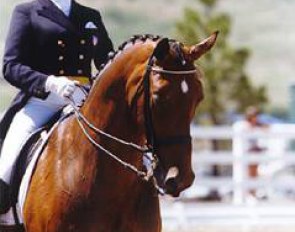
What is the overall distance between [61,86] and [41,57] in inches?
15.6

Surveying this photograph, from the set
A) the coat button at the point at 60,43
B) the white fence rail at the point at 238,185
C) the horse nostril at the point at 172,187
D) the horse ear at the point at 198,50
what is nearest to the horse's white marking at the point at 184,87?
the horse ear at the point at 198,50

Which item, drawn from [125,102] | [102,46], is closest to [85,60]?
[102,46]

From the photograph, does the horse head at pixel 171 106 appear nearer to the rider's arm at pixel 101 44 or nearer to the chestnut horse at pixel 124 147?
the chestnut horse at pixel 124 147

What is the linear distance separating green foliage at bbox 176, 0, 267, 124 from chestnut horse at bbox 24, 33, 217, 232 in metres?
20.2

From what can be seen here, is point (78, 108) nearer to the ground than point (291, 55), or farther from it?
farther from it

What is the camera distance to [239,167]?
14047 millimetres

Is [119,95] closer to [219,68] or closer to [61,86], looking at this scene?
[61,86]

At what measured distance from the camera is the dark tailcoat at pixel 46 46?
5.59m

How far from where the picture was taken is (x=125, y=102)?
5145 mm

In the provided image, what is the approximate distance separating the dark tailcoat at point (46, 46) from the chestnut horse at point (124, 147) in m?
0.37

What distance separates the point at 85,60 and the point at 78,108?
412 millimetres

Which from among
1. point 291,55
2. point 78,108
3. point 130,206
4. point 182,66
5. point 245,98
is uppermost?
point 182,66

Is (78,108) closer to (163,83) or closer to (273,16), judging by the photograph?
(163,83)

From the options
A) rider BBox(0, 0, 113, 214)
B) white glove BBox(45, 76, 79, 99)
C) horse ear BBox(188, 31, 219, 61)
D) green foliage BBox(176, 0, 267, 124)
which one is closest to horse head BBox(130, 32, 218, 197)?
horse ear BBox(188, 31, 219, 61)
